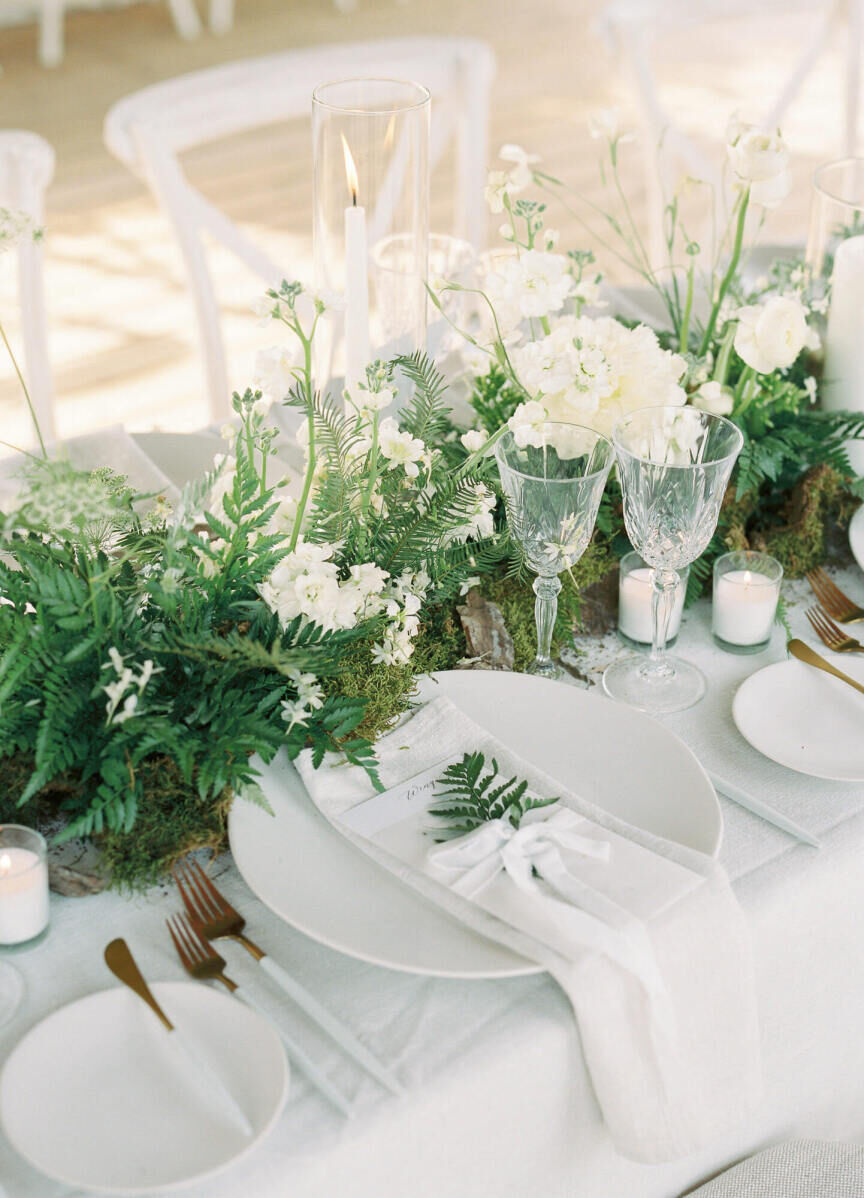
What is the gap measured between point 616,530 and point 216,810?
1.75 ft

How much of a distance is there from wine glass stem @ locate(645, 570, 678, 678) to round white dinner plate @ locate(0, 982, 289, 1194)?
21.0 inches

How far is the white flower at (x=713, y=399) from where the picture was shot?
1.26 metres

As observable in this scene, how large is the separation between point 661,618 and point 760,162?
435mm

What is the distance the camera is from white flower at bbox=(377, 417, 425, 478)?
108cm

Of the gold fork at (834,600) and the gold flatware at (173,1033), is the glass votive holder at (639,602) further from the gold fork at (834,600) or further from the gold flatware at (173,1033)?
the gold flatware at (173,1033)

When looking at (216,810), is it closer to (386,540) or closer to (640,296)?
(386,540)

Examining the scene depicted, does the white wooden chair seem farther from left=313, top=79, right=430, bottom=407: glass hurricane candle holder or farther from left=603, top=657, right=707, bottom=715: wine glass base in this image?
left=603, top=657, right=707, bottom=715: wine glass base

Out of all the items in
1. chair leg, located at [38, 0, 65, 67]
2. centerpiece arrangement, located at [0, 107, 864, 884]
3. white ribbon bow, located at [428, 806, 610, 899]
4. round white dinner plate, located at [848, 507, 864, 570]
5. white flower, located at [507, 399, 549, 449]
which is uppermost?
white flower, located at [507, 399, 549, 449]

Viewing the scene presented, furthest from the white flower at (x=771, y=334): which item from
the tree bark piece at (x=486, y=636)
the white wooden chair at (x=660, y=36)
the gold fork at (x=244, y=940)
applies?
the white wooden chair at (x=660, y=36)

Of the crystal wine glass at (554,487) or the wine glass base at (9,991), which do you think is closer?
the wine glass base at (9,991)

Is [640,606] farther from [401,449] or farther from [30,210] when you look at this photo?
[30,210]

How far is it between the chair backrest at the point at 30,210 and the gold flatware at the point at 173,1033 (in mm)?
1269

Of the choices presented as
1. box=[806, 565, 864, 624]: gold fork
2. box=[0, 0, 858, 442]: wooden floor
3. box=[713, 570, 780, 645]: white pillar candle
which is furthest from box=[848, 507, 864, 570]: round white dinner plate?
box=[0, 0, 858, 442]: wooden floor

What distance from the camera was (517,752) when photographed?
3.51ft
